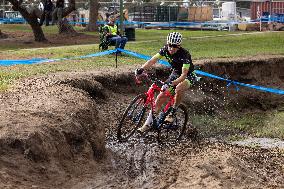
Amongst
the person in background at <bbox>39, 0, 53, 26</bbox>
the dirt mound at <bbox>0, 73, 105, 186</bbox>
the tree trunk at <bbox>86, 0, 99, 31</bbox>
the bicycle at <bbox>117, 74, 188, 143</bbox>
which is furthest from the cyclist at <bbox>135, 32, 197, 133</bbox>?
the tree trunk at <bbox>86, 0, 99, 31</bbox>

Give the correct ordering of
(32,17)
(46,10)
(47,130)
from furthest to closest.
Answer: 1. (46,10)
2. (32,17)
3. (47,130)

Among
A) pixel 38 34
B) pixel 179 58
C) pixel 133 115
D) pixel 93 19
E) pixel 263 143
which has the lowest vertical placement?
pixel 263 143

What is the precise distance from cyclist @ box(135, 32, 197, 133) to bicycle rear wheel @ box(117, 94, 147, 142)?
226mm

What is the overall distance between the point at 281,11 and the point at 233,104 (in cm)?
2695

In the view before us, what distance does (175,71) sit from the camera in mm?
12625

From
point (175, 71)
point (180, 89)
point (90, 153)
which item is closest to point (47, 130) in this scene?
point (90, 153)

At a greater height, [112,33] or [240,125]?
[112,33]

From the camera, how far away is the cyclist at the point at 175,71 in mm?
11977

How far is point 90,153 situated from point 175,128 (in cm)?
278

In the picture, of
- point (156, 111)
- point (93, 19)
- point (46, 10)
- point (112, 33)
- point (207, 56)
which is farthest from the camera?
point (93, 19)

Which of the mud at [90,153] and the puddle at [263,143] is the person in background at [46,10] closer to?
the mud at [90,153]

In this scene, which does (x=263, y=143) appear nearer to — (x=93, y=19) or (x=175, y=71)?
(x=175, y=71)

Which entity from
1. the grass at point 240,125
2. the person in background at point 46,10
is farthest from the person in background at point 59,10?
the grass at point 240,125

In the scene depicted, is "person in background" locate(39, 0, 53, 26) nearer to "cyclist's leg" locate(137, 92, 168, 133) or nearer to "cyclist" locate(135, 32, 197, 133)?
"cyclist" locate(135, 32, 197, 133)
